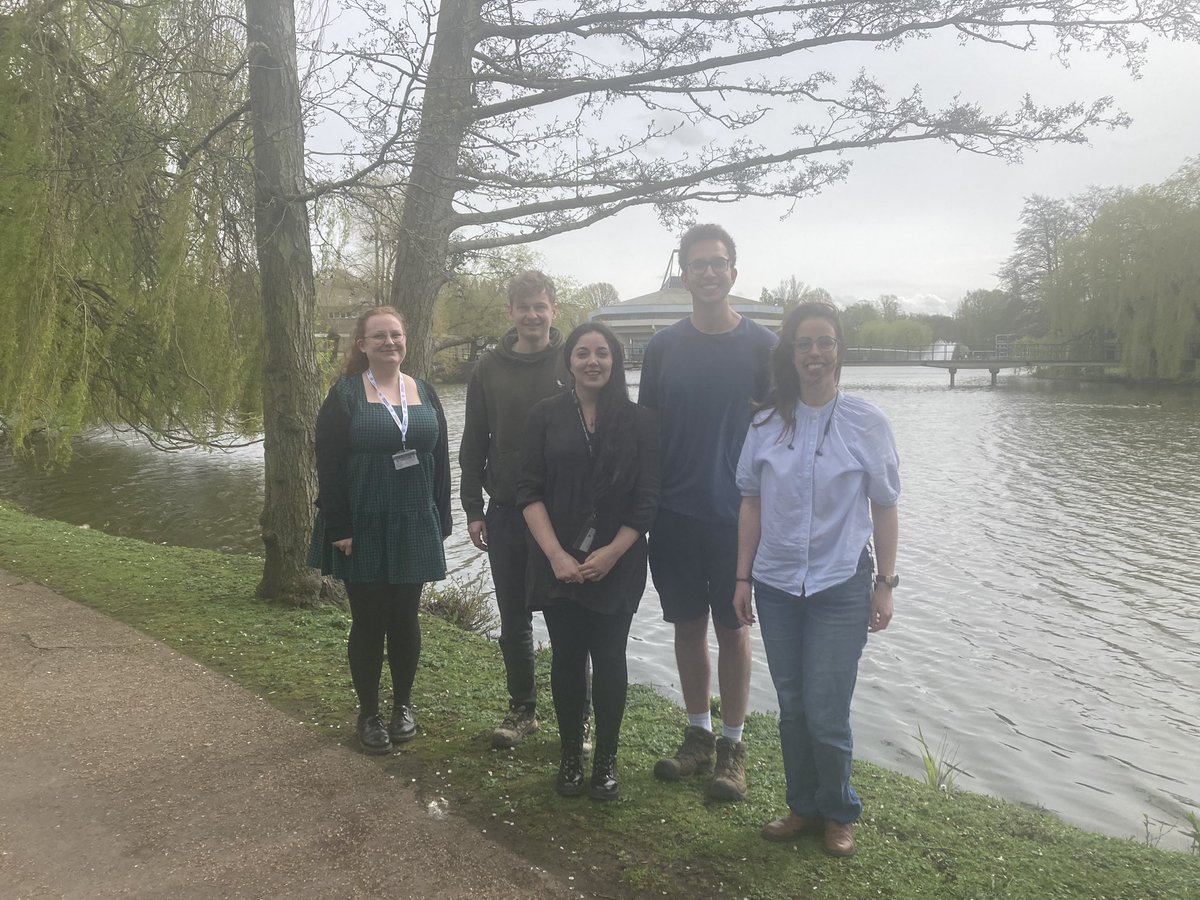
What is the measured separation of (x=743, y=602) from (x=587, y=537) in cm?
61

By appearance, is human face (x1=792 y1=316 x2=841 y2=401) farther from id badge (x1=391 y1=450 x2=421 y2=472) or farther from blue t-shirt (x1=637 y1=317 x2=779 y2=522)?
id badge (x1=391 y1=450 x2=421 y2=472)

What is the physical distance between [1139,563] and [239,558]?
10.6m

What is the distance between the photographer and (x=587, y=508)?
10.1 ft

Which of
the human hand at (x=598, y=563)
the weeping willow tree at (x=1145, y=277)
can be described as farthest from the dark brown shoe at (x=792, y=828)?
the weeping willow tree at (x=1145, y=277)

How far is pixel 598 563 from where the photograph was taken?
3.02 m

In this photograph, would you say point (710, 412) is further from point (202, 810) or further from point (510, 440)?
point (202, 810)

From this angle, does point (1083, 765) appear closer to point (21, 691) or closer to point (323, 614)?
point (323, 614)

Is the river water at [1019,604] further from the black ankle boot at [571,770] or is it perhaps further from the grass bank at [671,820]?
the black ankle boot at [571,770]

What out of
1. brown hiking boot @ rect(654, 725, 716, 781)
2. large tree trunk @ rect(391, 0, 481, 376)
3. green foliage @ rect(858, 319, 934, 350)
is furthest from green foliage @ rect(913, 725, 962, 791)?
green foliage @ rect(858, 319, 934, 350)

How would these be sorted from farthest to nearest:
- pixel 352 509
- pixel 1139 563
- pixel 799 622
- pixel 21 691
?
pixel 1139 563, pixel 21 691, pixel 352 509, pixel 799 622

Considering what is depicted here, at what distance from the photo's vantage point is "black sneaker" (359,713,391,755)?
139 inches

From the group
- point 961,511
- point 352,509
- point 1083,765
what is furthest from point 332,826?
point 961,511


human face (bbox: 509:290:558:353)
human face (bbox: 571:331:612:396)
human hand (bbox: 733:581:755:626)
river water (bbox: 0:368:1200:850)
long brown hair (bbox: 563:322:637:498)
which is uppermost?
human face (bbox: 509:290:558:353)

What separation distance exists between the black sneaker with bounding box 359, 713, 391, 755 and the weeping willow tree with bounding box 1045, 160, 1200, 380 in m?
43.9
